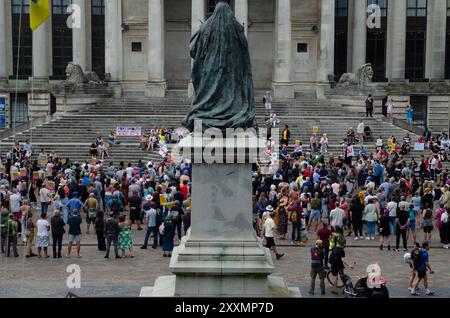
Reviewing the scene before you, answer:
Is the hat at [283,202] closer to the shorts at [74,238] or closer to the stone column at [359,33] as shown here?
the shorts at [74,238]

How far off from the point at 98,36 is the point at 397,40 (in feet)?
64.3

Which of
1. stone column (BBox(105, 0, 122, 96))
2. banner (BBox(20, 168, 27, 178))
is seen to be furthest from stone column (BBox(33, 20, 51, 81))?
banner (BBox(20, 168, 27, 178))

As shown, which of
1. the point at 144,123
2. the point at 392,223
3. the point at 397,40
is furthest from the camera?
the point at 397,40

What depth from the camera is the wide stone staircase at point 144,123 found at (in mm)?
46875

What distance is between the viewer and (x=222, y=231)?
60.8 ft

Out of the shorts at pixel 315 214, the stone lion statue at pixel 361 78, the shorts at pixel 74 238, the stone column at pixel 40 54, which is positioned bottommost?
the shorts at pixel 74 238

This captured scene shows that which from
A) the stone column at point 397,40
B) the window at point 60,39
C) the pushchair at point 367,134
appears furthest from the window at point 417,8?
the window at point 60,39

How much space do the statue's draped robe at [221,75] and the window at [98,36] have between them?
43.6 meters

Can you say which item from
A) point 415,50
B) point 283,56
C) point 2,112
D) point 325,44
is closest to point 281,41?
point 283,56

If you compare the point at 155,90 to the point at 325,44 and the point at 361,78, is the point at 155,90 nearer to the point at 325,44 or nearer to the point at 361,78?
the point at 325,44

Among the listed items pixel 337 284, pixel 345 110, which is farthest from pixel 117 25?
pixel 337 284

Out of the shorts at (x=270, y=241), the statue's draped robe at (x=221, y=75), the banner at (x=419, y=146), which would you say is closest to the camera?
the statue's draped robe at (x=221, y=75)

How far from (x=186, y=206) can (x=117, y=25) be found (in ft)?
96.4

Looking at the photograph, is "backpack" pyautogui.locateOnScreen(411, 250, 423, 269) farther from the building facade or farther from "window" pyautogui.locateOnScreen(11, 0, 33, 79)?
"window" pyautogui.locateOnScreen(11, 0, 33, 79)
